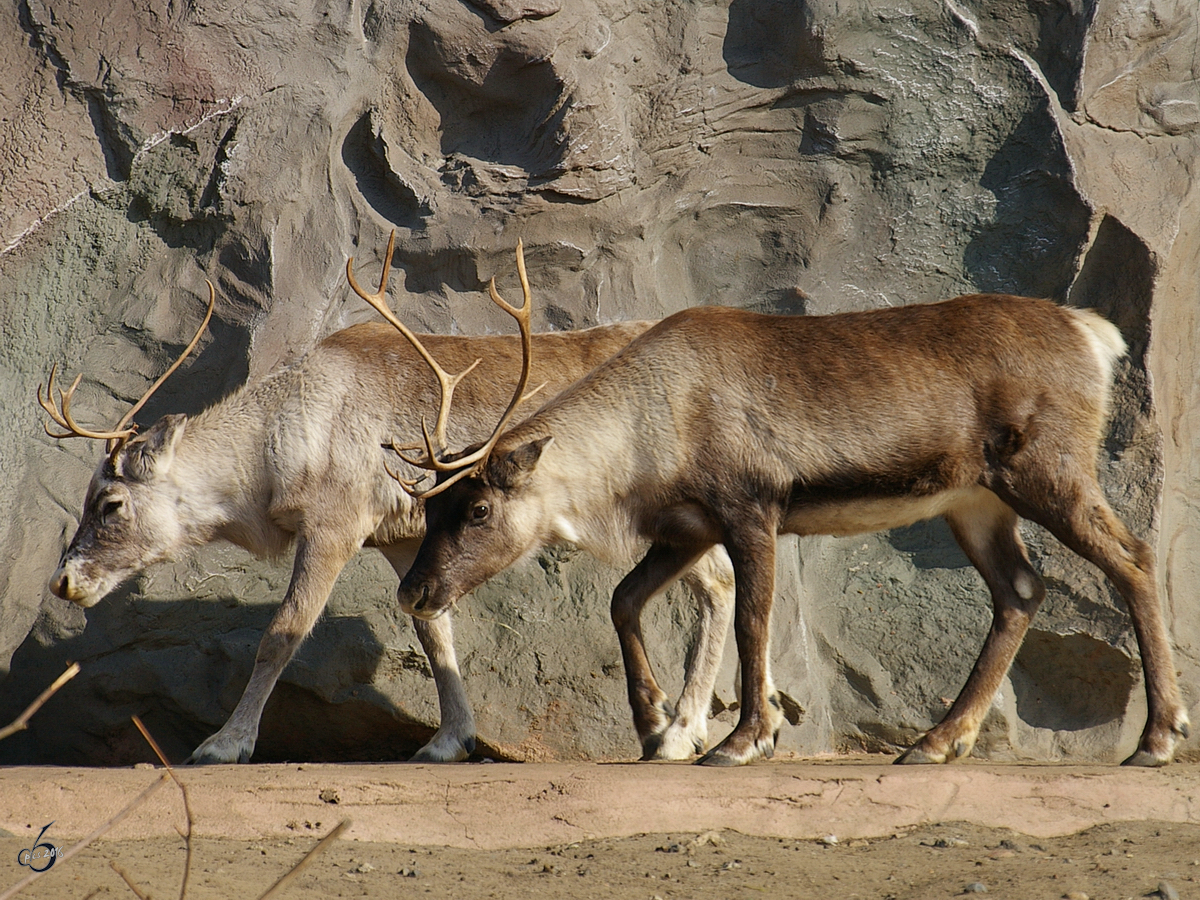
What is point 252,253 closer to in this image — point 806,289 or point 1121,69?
point 806,289

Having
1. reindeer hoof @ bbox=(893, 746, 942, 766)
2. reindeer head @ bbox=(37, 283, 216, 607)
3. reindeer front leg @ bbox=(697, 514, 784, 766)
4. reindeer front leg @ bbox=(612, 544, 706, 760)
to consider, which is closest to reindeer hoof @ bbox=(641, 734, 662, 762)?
reindeer front leg @ bbox=(612, 544, 706, 760)

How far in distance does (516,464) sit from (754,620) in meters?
1.13

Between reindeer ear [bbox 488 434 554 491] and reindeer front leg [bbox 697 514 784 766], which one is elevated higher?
reindeer ear [bbox 488 434 554 491]

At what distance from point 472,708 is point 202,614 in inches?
61.3

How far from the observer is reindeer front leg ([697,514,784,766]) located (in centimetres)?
469

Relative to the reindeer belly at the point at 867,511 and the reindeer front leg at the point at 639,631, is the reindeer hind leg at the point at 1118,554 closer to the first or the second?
the reindeer belly at the point at 867,511

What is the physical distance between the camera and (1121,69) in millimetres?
6891

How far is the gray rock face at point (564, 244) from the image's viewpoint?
634 centimetres

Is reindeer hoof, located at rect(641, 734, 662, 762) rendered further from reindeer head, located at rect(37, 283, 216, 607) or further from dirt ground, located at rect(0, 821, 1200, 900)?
reindeer head, located at rect(37, 283, 216, 607)

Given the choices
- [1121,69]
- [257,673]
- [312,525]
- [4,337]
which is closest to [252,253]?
[4,337]

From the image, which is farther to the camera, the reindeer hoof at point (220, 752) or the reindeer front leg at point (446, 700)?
the reindeer front leg at point (446, 700)

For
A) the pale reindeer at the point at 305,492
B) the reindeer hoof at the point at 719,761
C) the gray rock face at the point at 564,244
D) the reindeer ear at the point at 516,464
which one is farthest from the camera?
the gray rock face at the point at 564,244

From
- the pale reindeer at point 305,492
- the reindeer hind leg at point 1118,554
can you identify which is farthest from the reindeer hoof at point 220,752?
the reindeer hind leg at point 1118,554

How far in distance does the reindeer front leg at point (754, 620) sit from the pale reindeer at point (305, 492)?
26.0 inches
